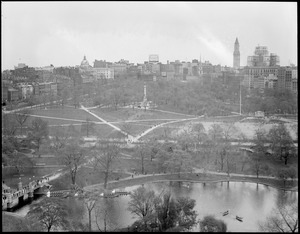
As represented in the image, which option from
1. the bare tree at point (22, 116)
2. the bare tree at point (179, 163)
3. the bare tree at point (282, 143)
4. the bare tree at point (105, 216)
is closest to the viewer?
the bare tree at point (105, 216)

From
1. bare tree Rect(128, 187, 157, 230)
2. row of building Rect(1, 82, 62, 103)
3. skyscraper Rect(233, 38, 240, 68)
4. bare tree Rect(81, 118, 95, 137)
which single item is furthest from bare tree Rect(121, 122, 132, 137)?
bare tree Rect(128, 187, 157, 230)

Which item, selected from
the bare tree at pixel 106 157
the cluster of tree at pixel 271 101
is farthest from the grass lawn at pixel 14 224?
the cluster of tree at pixel 271 101

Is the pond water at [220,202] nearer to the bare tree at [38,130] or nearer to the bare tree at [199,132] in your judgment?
the bare tree at [199,132]

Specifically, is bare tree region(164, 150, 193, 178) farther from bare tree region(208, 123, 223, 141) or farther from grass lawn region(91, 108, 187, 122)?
grass lawn region(91, 108, 187, 122)

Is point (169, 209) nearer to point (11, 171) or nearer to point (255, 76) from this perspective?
point (11, 171)

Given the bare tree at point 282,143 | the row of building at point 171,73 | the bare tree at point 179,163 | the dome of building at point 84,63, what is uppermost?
the dome of building at point 84,63

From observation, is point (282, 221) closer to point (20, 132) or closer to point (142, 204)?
point (142, 204)
